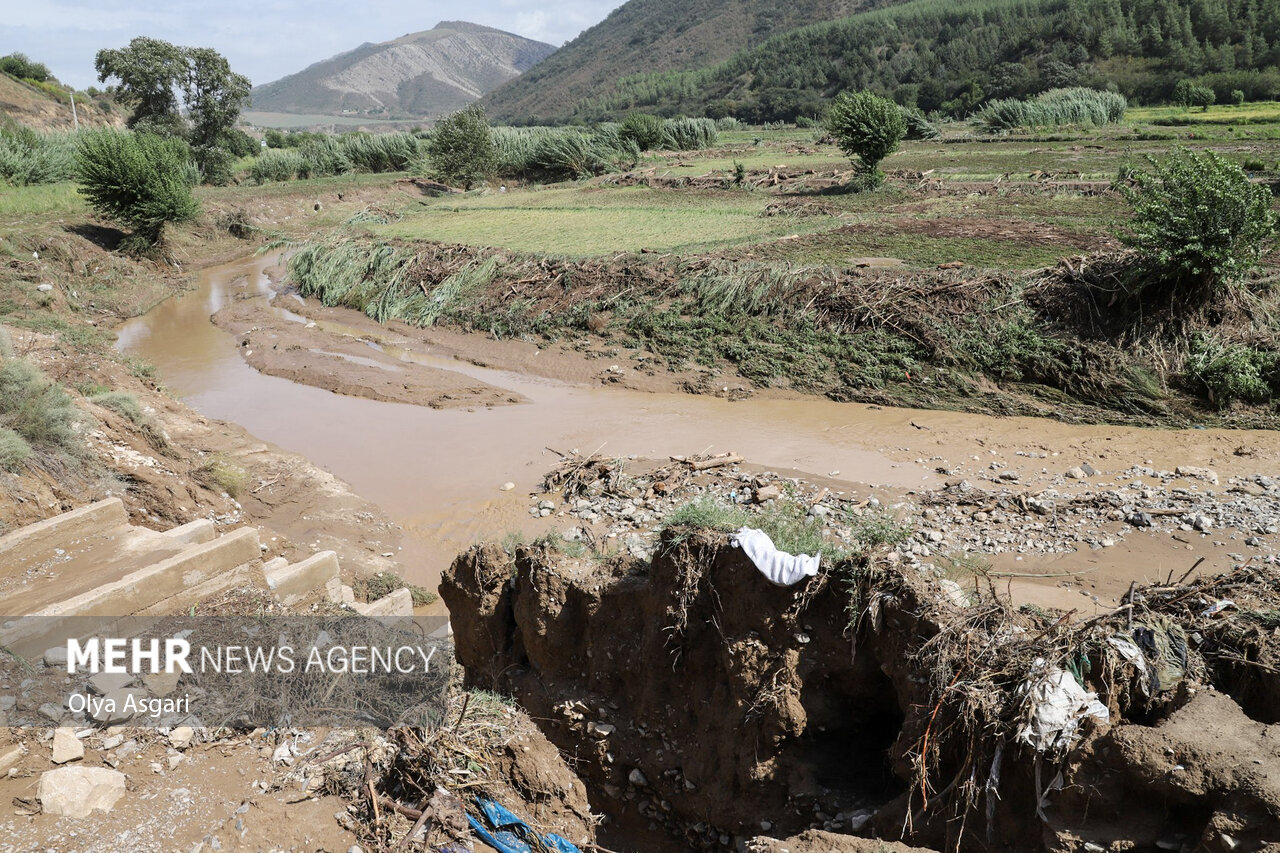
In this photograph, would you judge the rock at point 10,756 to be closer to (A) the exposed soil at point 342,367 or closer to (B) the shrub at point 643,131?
(A) the exposed soil at point 342,367

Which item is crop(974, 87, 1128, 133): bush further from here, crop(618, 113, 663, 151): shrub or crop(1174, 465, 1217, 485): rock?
crop(1174, 465, 1217, 485): rock

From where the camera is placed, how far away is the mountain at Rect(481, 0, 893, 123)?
3765 inches

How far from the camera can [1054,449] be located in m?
8.44

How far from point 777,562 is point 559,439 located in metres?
6.27

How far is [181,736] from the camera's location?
402cm

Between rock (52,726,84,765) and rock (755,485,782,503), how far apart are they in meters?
5.26

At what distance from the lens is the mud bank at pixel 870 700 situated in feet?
9.48

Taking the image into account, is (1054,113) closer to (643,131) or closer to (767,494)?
(643,131)

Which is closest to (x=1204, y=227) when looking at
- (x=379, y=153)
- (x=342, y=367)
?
(x=342, y=367)

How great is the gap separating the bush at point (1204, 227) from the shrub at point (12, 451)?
37.5 feet

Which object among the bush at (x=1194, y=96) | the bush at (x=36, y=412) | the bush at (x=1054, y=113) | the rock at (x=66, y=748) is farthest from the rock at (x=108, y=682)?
the bush at (x=1194, y=96)

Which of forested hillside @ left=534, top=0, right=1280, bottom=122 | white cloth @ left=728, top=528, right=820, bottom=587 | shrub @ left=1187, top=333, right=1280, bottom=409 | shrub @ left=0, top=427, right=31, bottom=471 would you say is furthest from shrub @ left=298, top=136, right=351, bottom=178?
forested hillside @ left=534, top=0, right=1280, bottom=122

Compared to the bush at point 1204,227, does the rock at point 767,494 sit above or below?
below

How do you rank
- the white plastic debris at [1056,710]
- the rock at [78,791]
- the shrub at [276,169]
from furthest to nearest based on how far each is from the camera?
the shrub at [276,169], the rock at [78,791], the white plastic debris at [1056,710]
